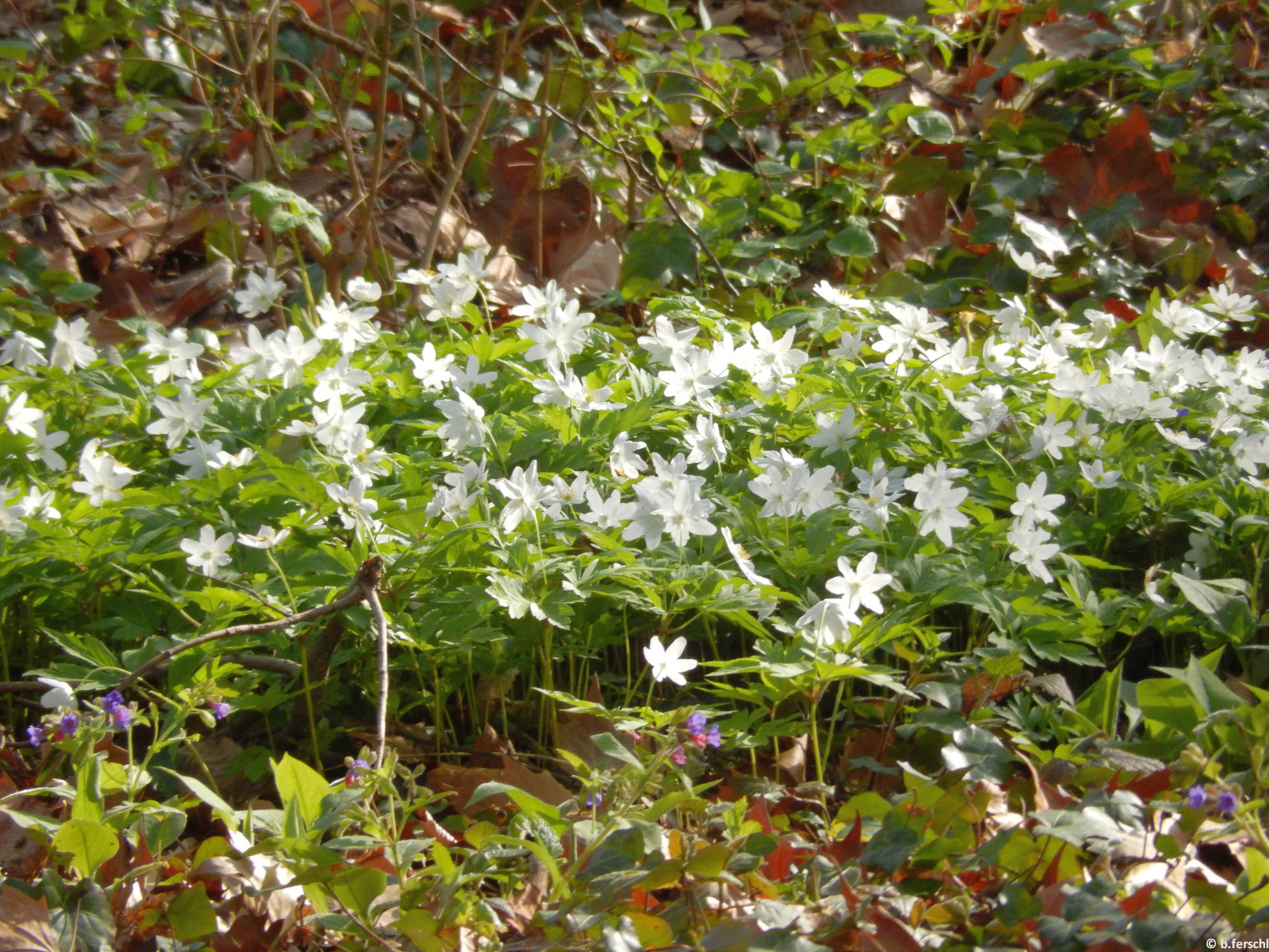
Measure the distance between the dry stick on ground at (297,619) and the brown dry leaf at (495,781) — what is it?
12.6 inches

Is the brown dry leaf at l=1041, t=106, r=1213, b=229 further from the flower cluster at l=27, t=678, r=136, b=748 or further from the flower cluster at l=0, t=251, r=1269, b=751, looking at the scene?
the flower cluster at l=27, t=678, r=136, b=748

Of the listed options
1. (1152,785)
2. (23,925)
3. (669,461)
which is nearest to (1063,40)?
(669,461)

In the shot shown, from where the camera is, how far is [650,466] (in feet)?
6.73

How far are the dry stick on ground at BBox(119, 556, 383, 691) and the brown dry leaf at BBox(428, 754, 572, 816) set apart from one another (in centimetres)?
32

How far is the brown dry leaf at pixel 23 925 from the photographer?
3.63 ft

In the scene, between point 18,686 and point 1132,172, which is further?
point 1132,172

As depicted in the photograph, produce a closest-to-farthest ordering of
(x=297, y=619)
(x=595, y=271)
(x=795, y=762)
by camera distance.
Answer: (x=297, y=619) < (x=795, y=762) < (x=595, y=271)

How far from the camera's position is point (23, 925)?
1131 mm

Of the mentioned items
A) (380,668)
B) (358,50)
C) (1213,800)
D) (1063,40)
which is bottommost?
(380,668)

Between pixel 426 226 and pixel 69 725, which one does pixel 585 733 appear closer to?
pixel 69 725

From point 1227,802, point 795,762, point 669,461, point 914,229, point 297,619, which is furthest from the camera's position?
point 914,229

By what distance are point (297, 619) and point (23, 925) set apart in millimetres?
472

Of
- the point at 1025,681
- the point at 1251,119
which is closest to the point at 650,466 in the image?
the point at 1025,681

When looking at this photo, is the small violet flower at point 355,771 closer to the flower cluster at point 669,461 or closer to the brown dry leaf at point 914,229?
the flower cluster at point 669,461
